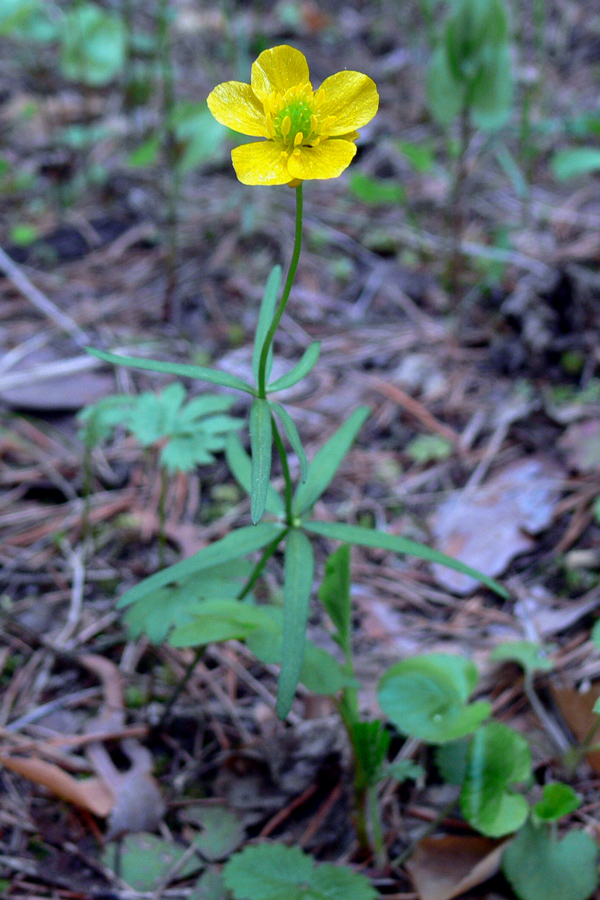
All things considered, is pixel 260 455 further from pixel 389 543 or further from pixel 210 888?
pixel 210 888

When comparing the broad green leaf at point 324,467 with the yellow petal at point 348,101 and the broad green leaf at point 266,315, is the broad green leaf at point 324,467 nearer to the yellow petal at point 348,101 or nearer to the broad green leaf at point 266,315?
the broad green leaf at point 266,315

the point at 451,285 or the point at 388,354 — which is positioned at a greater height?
the point at 451,285

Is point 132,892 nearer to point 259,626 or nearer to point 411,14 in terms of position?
point 259,626

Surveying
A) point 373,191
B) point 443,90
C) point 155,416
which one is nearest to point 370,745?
point 155,416

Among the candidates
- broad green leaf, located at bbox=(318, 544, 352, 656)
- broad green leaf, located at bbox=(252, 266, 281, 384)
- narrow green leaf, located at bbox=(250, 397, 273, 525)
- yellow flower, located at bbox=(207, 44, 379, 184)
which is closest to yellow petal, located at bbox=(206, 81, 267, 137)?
yellow flower, located at bbox=(207, 44, 379, 184)

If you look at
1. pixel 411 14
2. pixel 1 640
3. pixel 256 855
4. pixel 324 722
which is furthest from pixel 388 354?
pixel 411 14

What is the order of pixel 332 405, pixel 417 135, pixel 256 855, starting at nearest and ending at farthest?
1. pixel 256 855
2. pixel 332 405
3. pixel 417 135
